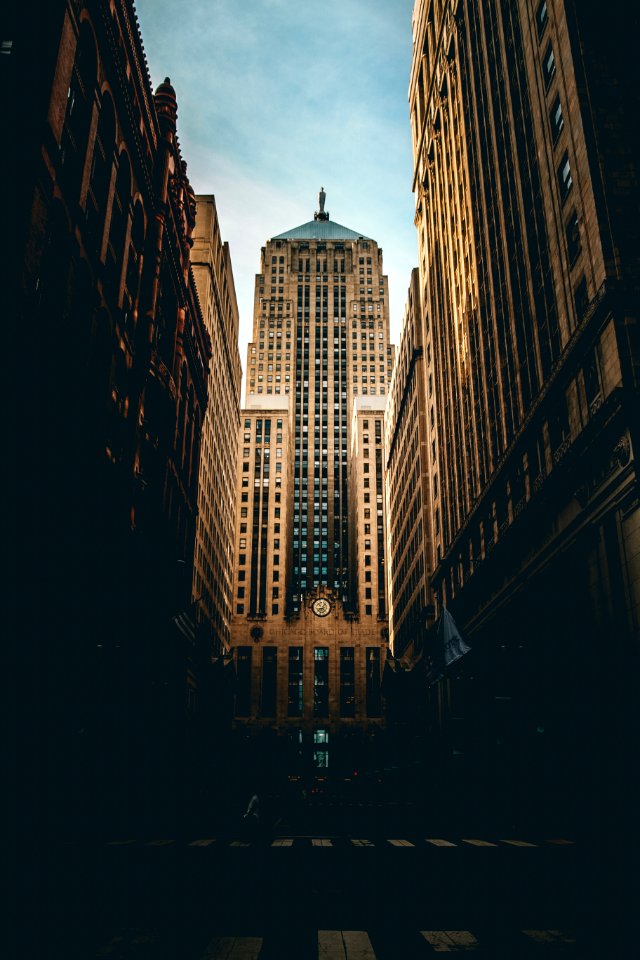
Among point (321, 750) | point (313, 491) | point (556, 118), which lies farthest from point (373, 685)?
point (556, 118)

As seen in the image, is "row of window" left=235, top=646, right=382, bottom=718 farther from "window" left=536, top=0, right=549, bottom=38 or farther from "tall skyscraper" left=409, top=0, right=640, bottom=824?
→ "window" left=536, top=0, right=549, bottom=38

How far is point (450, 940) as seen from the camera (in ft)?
37.6

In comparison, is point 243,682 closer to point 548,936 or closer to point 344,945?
point 548,936

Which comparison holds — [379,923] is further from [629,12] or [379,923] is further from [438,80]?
[438,80]

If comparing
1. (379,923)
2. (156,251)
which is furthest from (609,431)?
(156,251)

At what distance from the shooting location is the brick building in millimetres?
22828

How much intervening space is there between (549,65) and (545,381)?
53.0ft

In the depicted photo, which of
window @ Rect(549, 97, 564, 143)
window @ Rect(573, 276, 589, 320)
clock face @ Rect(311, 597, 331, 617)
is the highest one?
window @ Rect(549, 97, 564, 143)

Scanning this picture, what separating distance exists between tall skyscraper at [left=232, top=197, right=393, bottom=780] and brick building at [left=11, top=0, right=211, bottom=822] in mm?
80776

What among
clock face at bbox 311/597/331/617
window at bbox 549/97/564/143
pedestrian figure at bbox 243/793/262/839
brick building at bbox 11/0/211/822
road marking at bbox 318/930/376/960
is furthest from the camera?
clock face at bbox 311/597/331/617

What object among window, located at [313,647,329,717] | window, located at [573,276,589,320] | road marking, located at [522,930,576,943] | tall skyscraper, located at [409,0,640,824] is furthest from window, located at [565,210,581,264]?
window, located at [313,647,329,717]

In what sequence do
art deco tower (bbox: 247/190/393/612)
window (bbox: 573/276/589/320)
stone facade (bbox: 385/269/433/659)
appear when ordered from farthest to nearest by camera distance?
art deco tower (bbox: 247/190/393/612) → stone facade (bbox: 385/269/433/659) → window (bbox: 573/276/589/320)

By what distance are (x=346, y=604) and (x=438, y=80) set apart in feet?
337

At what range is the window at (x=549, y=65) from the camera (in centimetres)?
3582
